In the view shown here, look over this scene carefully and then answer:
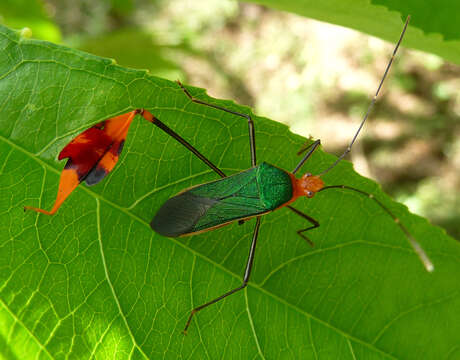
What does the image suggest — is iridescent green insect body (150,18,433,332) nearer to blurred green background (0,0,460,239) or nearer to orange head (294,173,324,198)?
orange head (294,173,324,198)

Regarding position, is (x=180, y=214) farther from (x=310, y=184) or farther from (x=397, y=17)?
(x=397, y=17)

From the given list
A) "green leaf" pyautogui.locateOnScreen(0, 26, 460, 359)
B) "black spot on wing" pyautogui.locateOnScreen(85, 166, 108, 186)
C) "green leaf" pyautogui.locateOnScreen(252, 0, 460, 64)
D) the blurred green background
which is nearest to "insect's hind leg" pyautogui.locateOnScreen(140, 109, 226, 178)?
"green leaf" pyautogui.locateOnScreen(0, 26, 460, 359)

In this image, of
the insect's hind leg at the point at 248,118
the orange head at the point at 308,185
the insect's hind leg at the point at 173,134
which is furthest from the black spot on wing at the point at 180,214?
the orange head at the point at 308,185

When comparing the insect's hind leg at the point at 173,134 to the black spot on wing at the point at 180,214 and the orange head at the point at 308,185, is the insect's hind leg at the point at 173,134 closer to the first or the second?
the black spot on wing at the point at 180,214

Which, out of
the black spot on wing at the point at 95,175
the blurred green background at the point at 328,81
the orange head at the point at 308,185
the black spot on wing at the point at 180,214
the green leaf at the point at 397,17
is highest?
the blurred green background at the point at 328,81

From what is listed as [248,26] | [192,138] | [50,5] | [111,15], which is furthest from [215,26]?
[192,138]

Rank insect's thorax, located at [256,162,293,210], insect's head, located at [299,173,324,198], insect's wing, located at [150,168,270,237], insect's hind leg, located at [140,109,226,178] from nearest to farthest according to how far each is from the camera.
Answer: insect's hind leg, located at [140,109,226,178] → insect's wing, located at [150,168,270,237] → insect's head, located at [299,173,324,198] → insect's thorax, located at [256,162,293,210]
